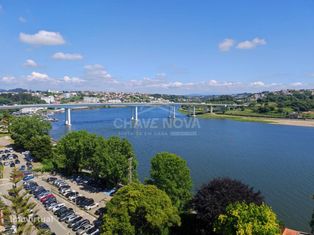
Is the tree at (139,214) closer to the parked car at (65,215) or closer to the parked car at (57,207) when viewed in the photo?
the parked car at (65,215)

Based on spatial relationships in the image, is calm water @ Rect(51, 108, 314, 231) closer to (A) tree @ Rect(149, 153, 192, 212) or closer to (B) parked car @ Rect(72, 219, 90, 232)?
(A) tree @ Rect(149, 153, 192, 212)

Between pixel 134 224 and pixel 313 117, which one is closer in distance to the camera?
pixel 134 224

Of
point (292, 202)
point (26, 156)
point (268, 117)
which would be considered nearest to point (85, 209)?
point (292, 202)

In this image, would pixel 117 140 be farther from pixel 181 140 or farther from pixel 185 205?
pixel 181 140

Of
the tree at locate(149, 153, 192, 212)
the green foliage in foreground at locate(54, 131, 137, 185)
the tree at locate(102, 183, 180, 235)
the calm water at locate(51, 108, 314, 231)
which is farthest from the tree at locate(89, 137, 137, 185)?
the tree at locate(102, 183, 180, 235)

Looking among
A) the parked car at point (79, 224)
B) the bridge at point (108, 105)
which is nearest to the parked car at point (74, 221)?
the parked car at point (79, 224)

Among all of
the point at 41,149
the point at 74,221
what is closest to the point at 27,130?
the point at 41,149

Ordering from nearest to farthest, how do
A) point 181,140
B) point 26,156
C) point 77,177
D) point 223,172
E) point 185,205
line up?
1. point 185,205
2. point 77,177
3. point 223,172
4. point 26,156
5. point 181,140
